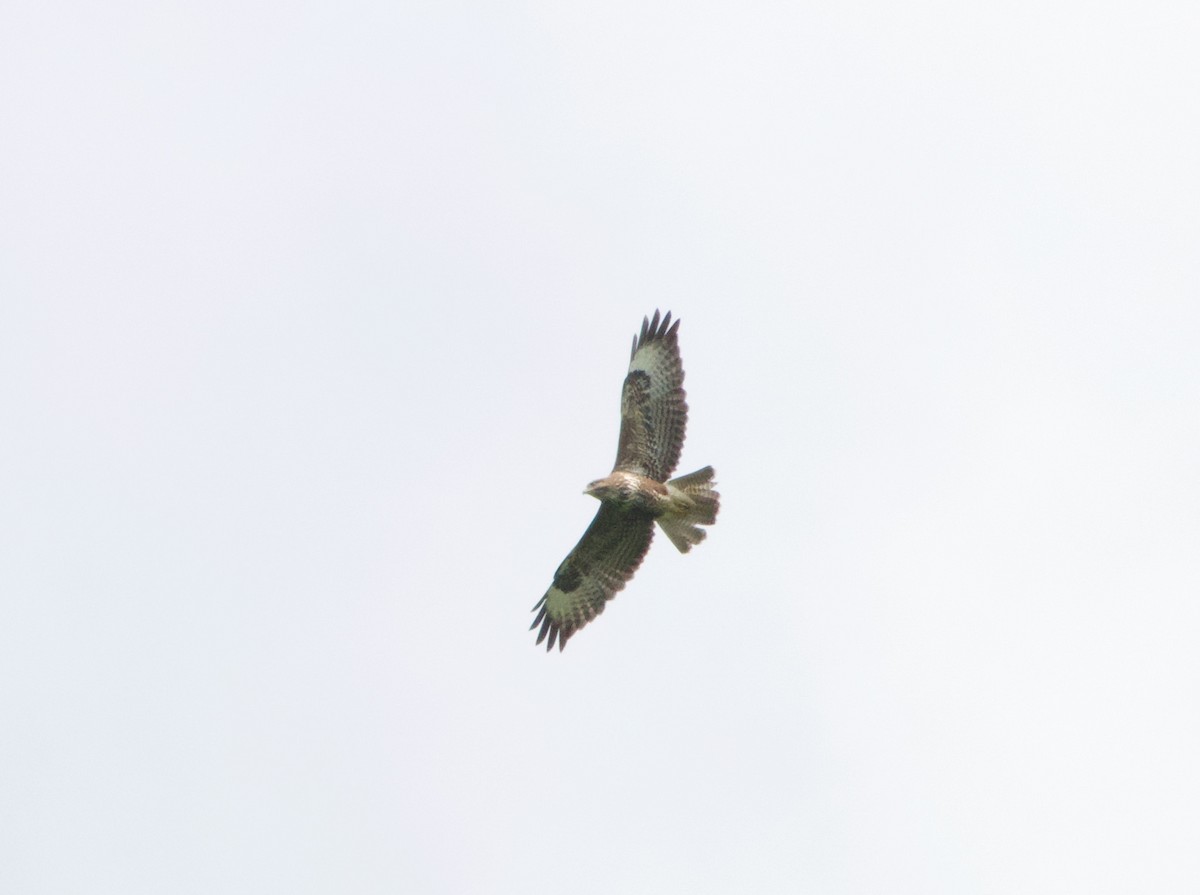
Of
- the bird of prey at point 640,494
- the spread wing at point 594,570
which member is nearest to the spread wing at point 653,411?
the bird of prey at point 640,494

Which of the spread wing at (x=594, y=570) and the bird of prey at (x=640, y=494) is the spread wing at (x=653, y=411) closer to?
the bird of prey at (x=640, y=494)

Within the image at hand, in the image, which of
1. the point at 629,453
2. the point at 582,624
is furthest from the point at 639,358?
the point at 582,624

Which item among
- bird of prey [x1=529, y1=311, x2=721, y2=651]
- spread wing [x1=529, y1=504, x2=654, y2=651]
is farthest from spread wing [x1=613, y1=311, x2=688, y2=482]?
spread wing [x1=529, y1=504, x2=654, y2=651]

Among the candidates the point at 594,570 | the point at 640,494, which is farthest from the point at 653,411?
the point at 594,570

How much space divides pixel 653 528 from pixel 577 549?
73 cm

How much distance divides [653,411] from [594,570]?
1.59 m

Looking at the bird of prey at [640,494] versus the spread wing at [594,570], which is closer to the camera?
the bird of prey at [640,494]

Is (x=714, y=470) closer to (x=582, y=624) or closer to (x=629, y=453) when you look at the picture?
(x=629, y=453)

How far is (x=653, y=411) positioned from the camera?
16188 millimetres

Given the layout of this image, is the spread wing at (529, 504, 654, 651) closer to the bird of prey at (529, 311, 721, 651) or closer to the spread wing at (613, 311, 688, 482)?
the bird of prey at (529, 311, 721, 651)

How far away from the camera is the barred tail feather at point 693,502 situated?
15.7 metres

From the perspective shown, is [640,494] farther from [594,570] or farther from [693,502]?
[594,570]

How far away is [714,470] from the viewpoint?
15.8m

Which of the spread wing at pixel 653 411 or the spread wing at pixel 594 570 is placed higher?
the spread wing at pixel 653 411
